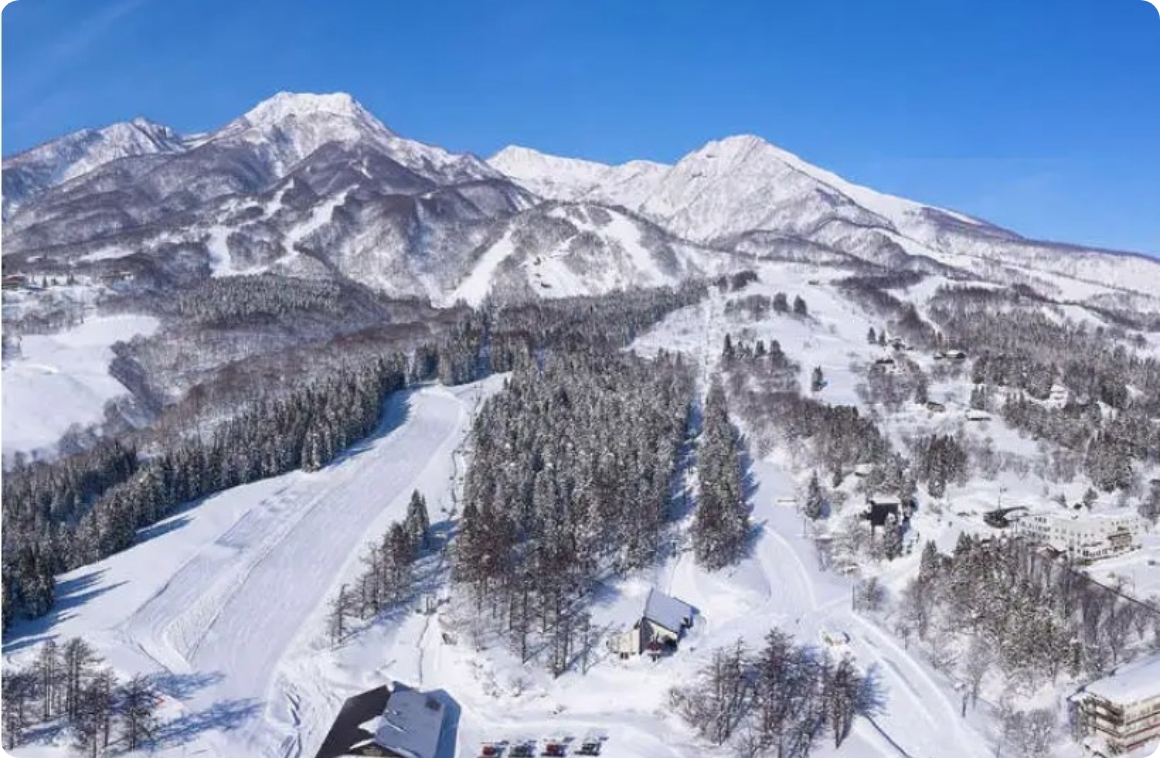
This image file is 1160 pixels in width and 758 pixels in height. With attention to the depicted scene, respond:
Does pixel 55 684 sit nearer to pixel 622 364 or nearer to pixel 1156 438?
pixel 622 364

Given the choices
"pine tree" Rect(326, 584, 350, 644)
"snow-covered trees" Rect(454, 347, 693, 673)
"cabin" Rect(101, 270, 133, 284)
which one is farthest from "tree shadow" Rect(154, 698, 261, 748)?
"cabin" Rect(101, 270, 133, 284)

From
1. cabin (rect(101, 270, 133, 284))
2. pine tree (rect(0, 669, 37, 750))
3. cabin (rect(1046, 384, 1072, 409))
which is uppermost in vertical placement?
cabin (rect(101, 270, 133, 284))

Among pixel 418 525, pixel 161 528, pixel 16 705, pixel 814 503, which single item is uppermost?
pixel 814 503

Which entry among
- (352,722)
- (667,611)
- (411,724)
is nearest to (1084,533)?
(667,611)

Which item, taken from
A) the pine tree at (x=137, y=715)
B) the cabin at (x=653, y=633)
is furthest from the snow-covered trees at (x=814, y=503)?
the pine tree at (x=137, y=715)

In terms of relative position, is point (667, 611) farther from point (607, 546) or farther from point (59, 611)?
point (59, 611)

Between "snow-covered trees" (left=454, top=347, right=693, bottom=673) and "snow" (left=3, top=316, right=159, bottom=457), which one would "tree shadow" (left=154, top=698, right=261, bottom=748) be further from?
"snow" (left=3, top=316, right=159, bottom=457)
